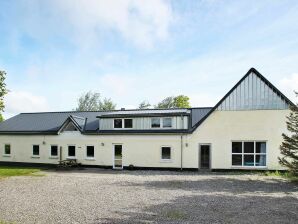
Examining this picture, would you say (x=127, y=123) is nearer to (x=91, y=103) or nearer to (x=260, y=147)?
(x=260, y=147)

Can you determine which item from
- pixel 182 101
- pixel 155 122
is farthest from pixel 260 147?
Result: pixel 182 101

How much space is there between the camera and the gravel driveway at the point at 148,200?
1153cm

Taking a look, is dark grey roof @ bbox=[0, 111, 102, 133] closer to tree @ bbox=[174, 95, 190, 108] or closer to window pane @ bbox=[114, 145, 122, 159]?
window pane @ bbox=[114, 145, 122, 159]

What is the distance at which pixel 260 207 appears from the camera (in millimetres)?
13211

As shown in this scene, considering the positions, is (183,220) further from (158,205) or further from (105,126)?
(105,126)

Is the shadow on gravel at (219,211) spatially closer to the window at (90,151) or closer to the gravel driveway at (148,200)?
the gravel driveway at (148,200)

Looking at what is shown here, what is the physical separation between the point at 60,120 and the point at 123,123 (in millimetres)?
9349

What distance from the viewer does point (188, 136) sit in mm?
27203

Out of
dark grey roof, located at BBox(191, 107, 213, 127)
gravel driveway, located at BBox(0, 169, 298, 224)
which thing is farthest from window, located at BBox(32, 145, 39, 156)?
dark grey roof, located at BBox(191, 107, 213, 127)

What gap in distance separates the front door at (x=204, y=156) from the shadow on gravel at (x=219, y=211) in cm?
1195

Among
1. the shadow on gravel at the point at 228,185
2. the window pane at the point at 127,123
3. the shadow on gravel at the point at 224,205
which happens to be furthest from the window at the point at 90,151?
the shadow on gravel at the point at 224,205

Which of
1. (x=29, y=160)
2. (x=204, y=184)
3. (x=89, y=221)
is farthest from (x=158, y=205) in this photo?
(x=29, y=160)

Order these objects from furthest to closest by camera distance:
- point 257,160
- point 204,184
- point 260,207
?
point 257,160 < point 204,184 < point 260,207

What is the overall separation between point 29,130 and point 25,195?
1844 cm
